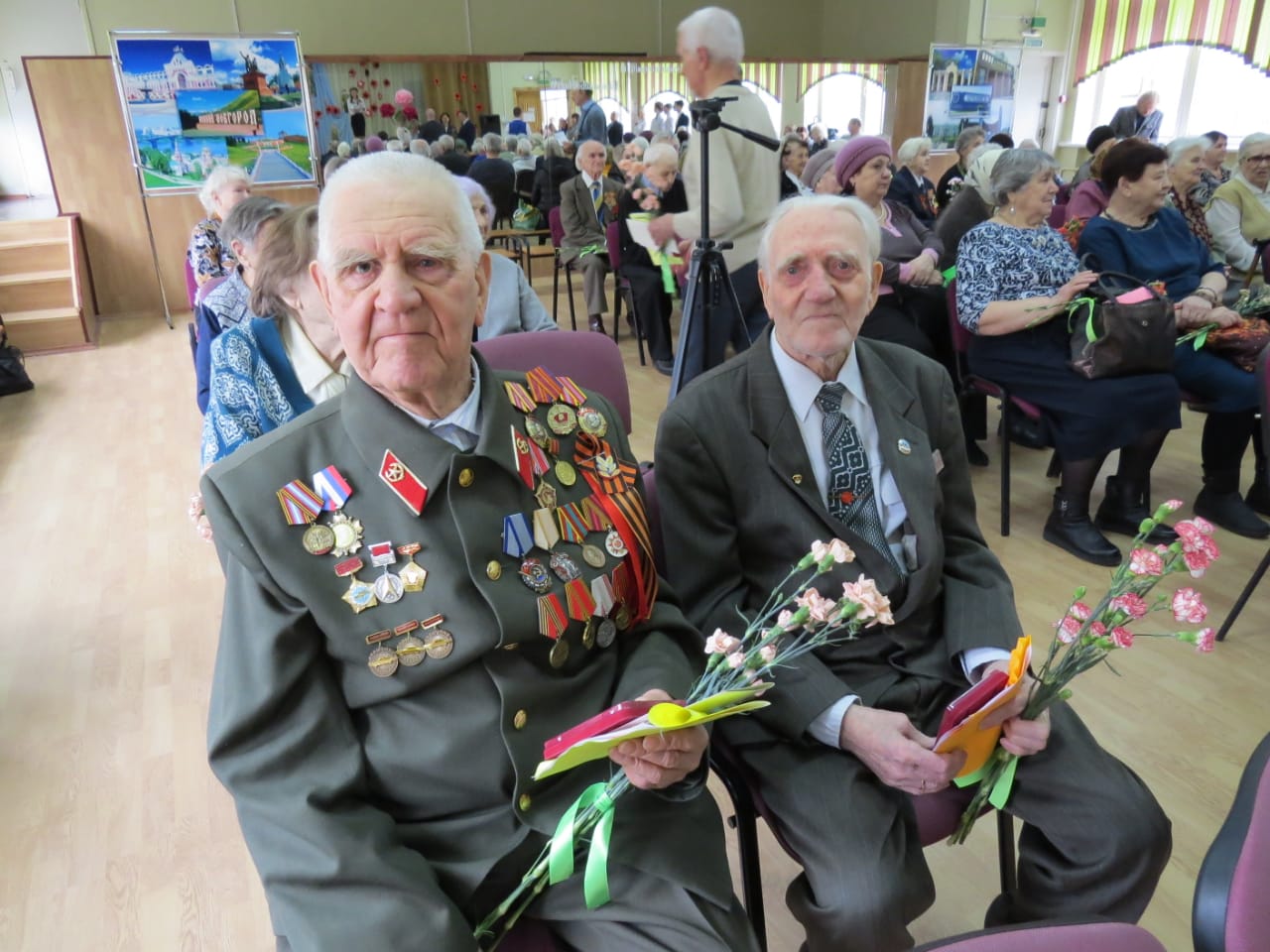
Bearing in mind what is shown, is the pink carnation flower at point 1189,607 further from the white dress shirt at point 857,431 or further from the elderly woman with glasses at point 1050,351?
the elderly woman with glasses at point 1050,351

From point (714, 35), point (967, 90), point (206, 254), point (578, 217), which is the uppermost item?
point (714, 35)

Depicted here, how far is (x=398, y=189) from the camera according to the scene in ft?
3.62

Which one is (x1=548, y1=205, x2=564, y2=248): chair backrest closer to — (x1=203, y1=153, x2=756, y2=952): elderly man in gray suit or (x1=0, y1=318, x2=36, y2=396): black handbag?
(x1=0, y1=318, x2=36, y2=396): black handbag

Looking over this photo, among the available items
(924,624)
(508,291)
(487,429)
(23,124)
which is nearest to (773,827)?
(924,624)

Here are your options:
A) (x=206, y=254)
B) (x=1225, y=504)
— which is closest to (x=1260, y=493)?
(x=1225, y=504)

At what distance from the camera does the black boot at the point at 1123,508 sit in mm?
3191

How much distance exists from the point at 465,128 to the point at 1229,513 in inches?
339

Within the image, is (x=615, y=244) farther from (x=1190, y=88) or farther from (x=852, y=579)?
(x=1190, y=88)

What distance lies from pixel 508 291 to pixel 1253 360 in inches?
106

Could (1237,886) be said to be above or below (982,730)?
above

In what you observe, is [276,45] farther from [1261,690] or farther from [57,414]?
[1261,690]

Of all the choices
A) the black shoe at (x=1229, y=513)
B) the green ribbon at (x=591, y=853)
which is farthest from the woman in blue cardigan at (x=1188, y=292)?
the green ribbon at (x=591, y=853)

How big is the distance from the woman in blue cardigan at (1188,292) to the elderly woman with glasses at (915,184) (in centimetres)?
184

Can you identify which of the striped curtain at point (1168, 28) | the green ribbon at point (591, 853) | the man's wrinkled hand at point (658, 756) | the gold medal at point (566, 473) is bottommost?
the green ribbon at point (591, 853)
